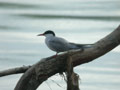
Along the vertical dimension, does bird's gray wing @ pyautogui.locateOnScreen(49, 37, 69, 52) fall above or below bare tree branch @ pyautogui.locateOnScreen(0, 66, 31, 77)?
above

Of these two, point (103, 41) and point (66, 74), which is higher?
point (103, 41)

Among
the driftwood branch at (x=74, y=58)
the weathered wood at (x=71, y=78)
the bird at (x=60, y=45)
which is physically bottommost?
the weathered wood at (x=71, y=78)

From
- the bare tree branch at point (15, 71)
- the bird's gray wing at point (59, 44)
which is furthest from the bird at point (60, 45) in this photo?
the bare tree branch at point (15, 71)

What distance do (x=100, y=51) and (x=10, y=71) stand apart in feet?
5.19

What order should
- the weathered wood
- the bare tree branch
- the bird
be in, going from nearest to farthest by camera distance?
the weathered wood, the bird, the bare tree branch

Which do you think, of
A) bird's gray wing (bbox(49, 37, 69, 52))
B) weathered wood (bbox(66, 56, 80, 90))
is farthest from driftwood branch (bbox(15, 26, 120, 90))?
bird's gray wing (bbox(49, 37, 69, 52))

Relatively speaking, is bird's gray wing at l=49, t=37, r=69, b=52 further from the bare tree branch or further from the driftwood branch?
the bare tree branch

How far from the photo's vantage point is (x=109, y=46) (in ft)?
25.5

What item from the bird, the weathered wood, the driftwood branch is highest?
the bird

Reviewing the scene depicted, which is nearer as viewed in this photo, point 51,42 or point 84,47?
point 84,47

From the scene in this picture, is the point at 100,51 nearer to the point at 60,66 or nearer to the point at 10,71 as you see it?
the point at 60,66

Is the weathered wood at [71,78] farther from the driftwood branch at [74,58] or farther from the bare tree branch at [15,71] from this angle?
the bare tree branch at [15,71]

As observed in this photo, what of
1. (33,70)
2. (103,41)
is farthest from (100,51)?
(33,70)

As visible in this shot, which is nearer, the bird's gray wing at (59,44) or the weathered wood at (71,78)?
the weathered wood at (71,78)
